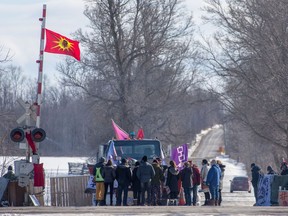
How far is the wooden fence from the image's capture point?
30391 mm

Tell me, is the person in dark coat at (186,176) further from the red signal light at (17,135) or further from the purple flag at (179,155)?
the red signal light at (17,135)

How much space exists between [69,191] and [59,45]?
7210 millimetres

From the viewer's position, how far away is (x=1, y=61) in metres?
34.7

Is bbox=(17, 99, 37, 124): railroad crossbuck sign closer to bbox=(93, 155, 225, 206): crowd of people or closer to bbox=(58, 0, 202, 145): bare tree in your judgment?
bbox=(93, 155, 225, 206): crowd of people

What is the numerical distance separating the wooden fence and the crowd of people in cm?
341

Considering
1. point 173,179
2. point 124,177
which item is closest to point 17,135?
point 124,177

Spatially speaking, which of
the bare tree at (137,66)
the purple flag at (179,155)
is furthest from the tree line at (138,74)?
the purple flag at (179,155)

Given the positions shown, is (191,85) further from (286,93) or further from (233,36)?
(286,93)

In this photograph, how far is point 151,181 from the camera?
2673cm

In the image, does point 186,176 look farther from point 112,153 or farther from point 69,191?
point 69,191

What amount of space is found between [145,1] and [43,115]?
7460 cm

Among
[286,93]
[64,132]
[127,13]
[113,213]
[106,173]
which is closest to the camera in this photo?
[113,213]

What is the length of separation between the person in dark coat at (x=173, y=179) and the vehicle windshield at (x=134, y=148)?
6.67 feet

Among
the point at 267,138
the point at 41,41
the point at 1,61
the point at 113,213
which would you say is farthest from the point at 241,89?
the point at 113,213
